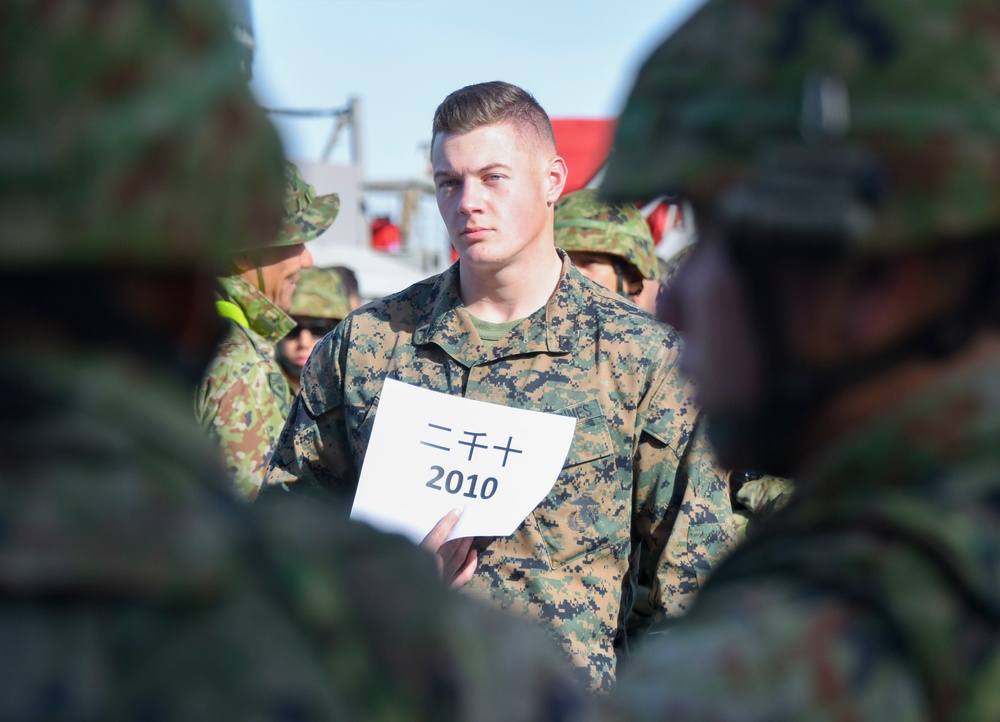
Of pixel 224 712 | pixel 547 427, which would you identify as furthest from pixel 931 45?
pixel 547 427

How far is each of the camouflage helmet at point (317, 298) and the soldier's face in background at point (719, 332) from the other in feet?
14.5

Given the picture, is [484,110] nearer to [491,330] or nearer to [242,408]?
[491,330]

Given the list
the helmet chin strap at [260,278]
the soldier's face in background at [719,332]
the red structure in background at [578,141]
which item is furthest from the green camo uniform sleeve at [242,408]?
the red structure in background at [578,141]

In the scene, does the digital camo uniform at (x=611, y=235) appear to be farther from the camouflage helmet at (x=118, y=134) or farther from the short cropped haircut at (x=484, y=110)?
the camouflage helmet at (x=118, y=134)

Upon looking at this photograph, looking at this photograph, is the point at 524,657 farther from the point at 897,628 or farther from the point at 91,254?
the point at 91,254

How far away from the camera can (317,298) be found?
5910mm

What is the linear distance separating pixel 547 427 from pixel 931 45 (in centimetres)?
210

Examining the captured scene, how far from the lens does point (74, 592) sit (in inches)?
38.1

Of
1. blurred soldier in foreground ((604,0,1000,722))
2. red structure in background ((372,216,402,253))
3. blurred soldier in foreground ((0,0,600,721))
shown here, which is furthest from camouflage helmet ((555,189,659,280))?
red structure in background ((372,216,402,253))

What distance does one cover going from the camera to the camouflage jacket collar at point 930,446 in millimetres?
1288

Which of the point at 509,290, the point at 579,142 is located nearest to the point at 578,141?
the point at 579,142

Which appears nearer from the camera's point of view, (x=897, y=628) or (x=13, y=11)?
(x=13, y=11)

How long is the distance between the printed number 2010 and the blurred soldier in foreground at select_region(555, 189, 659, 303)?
2.34m

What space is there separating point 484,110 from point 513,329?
0.80 meters
